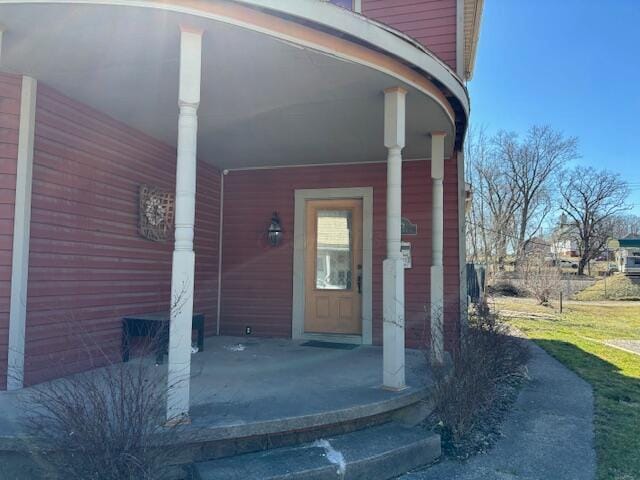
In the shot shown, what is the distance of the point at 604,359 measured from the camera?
7.10 meters

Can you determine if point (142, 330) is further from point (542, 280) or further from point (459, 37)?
point (542, 280)

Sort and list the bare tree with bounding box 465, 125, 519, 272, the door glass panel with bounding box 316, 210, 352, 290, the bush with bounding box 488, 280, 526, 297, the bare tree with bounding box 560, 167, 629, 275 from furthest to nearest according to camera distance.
Result: 1. the bare tree with bounding box 560, 167, 629, 275
2. the bare tree with bounding box 465, 125, 519, 272
3. the bush with bounding box 488, 280, 526, 297
4. the door glass panel with bounding box 316, 210, 352, 290

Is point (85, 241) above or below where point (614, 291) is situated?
above

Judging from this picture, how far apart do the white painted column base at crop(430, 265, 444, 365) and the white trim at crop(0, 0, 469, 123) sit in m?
1.73

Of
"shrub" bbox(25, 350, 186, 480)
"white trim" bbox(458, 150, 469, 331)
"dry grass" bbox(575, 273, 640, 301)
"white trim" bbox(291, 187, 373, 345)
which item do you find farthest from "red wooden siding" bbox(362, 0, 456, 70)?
"dry grass" bbox(575, 273, 640, 301)

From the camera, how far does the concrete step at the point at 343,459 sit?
2.56 meters

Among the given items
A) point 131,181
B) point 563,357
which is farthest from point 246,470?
point 563,357

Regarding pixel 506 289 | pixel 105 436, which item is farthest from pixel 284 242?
pixel 506 289

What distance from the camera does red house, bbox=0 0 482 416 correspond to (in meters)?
2.81

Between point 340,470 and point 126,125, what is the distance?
12.6 ft

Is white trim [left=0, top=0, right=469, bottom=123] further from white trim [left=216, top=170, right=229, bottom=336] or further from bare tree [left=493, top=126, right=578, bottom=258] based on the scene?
bare tree [left=493, top=126, right=578, bottom=258]

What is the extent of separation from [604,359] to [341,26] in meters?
6.69

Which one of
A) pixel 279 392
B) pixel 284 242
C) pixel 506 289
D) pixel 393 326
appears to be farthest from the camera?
pixel 506 289

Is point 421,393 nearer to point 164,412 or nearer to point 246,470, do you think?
point 246,470
